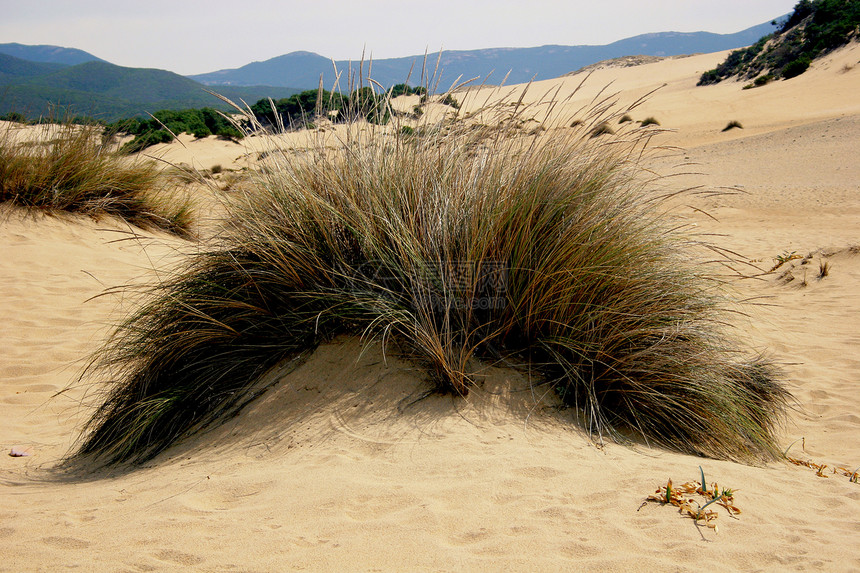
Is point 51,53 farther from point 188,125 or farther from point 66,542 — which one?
point 66,542

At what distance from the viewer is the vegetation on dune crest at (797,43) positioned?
2444 centimetres

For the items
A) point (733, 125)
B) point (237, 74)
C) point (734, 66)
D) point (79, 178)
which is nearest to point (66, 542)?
point (79, 178)

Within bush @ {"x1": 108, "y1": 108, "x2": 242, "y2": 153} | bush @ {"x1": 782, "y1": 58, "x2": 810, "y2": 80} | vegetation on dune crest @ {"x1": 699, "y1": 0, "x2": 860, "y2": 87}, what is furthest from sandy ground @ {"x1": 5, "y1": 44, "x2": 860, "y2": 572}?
vegetation on dune crest @ {"x1": 699, "y1": 0, "x2": 860, "y2": 87}

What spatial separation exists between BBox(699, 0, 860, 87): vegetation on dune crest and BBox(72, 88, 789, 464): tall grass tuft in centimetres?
2745

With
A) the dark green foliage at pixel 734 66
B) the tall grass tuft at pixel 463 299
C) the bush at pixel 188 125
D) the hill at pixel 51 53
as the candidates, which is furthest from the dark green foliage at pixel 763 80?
the hill at pixel 51 53

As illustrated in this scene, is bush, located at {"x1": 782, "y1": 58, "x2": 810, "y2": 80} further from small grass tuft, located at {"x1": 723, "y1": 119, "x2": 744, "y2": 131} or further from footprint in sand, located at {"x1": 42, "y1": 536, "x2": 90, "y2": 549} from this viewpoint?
footprint in sand, located at {"x1": 42, "y1": 536, "x2": 90, "y2": 549}

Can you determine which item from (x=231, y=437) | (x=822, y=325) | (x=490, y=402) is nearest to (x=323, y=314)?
(x=231, y=437)

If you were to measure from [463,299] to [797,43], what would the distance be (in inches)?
1269

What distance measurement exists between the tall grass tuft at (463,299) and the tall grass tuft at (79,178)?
176 inches


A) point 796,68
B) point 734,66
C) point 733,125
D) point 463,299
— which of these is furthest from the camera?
point 734,66

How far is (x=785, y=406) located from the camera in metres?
3.79

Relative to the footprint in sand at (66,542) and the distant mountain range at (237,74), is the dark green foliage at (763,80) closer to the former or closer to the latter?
the distant mountain range at (237,74)

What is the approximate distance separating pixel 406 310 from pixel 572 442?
1068 mm

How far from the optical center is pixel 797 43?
88.5ft
